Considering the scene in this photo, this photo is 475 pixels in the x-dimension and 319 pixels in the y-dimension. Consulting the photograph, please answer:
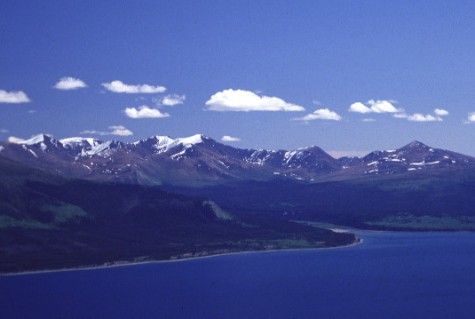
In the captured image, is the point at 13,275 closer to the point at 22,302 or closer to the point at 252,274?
the point at 22,302

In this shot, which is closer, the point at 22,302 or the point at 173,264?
the point at 22,302

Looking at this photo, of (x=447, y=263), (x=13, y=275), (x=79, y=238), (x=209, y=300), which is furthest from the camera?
(x=79, y=238)

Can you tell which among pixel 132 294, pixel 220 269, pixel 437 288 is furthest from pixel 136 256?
pixel 437 288

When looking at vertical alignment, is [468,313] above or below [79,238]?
below

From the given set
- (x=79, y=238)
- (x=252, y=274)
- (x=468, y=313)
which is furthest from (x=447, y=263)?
(x=79, y=238)

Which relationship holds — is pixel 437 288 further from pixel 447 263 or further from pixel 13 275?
pixel 13 275

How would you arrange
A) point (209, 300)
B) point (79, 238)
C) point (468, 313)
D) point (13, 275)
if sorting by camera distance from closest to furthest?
point (468, 313) → point (209, 300) → point (13, 275) → point (79, 238)
